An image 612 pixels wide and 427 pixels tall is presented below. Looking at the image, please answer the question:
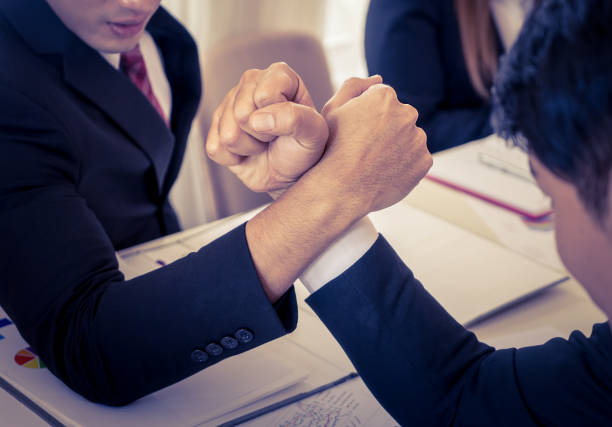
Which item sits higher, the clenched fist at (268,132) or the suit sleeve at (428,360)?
the clenched fist at (268,132)

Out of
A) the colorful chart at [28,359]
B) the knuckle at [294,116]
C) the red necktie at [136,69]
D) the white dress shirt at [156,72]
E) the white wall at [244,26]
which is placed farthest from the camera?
the white wall at [244,26]

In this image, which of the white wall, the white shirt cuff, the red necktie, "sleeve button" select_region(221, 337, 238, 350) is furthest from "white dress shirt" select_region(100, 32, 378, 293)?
the white wall

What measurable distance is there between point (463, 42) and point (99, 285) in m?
1.45

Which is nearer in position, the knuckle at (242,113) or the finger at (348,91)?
the knuckle at (242,113)

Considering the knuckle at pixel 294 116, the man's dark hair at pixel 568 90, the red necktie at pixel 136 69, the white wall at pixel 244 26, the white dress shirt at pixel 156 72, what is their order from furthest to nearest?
the white wall at pixel 244 26 < the white dress shirt at pixel 156 72 < the red necktie at pixel 136 69 < the knuckle at pixel 294 116 < the man's dark hair at pixel 568 90

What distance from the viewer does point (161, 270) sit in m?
0.75

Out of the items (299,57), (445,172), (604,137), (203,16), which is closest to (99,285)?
(604,137)

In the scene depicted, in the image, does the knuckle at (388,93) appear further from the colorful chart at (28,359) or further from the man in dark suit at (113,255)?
the colorful chart at (28,359)

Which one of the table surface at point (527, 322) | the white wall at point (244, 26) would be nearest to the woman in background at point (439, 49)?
the white wall at point (244, 26)

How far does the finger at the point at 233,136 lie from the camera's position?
0.73 m

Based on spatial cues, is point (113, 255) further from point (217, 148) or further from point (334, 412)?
point (334, 412)

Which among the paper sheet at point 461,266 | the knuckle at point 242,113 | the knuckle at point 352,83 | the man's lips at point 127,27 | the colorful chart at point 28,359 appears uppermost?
the man's lips at point 127,27

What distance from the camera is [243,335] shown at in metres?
0.72

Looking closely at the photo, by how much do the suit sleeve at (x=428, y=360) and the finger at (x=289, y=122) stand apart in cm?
16
